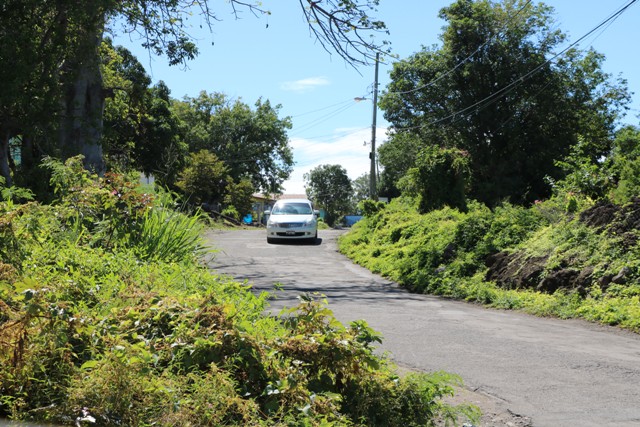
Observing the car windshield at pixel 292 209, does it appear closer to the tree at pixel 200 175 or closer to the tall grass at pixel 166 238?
the tall grass at pixel 166 238

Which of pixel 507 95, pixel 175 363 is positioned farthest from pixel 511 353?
pixel 507 95

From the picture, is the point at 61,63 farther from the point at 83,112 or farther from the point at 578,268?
the point at 578,268

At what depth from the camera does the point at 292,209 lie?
27188 millimetres

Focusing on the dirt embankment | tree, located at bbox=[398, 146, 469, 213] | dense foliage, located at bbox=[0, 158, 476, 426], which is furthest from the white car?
dense foliage, located at bbox=[0, 158, 476, 426]

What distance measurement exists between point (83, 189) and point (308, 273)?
26.0ft

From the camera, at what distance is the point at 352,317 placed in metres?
8.73

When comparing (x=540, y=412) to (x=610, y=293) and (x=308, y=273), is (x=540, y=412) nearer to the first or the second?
(x=610, y=293)

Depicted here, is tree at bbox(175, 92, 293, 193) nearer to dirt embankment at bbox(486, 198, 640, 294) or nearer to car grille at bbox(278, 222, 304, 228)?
car grille at bbox(278, 222, 304, 228)

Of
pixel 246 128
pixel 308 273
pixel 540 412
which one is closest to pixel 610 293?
pixel 540 412

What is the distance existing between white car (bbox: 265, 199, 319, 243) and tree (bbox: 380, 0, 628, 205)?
10.9 m

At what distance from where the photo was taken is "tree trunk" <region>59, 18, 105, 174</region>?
1548 cm

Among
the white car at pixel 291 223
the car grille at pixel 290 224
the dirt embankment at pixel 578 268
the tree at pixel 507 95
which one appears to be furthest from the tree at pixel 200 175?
the dirt embankment at pixel 578 268

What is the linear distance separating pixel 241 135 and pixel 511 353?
5828 centimetres

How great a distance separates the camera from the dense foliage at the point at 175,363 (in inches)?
136
